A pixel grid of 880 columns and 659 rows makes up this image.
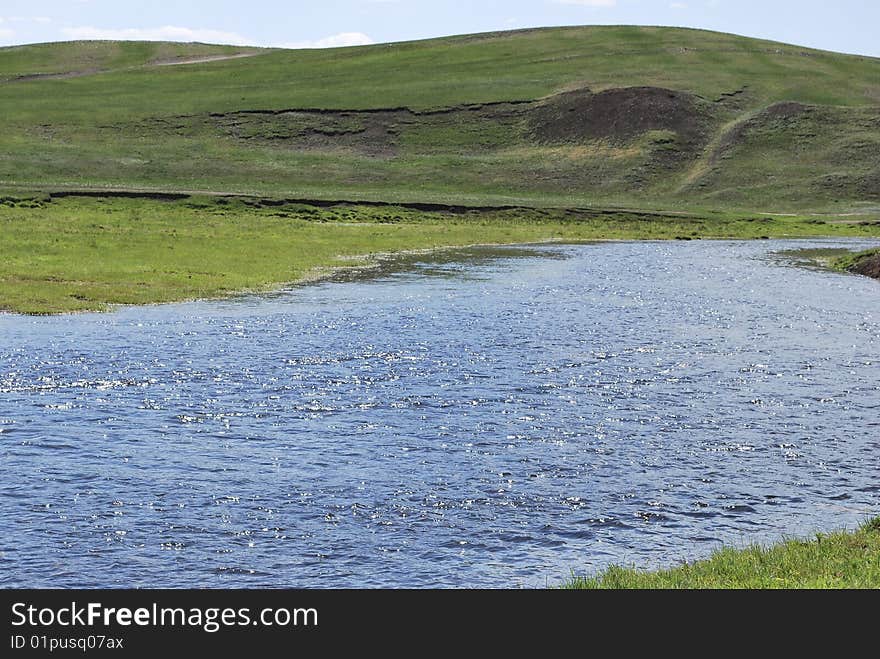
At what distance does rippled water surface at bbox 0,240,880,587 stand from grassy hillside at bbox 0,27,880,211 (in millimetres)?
79779

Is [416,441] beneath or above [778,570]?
beneath

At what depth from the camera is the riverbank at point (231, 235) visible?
174 ft

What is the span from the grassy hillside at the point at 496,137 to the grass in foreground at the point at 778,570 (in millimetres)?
102488

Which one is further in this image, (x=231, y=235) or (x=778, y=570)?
(x=231, y=235)

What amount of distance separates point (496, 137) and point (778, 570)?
152 metres

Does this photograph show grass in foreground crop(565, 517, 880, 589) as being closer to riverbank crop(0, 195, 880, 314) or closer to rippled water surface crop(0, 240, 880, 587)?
rippled water surface crop(0, 240, 880, 587)

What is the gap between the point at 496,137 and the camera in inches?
6506

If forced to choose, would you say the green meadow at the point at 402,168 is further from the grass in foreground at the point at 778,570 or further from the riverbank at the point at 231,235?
the grass in foreground at the point at 778,570

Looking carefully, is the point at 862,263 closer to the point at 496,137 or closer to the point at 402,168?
the point at 402,168
